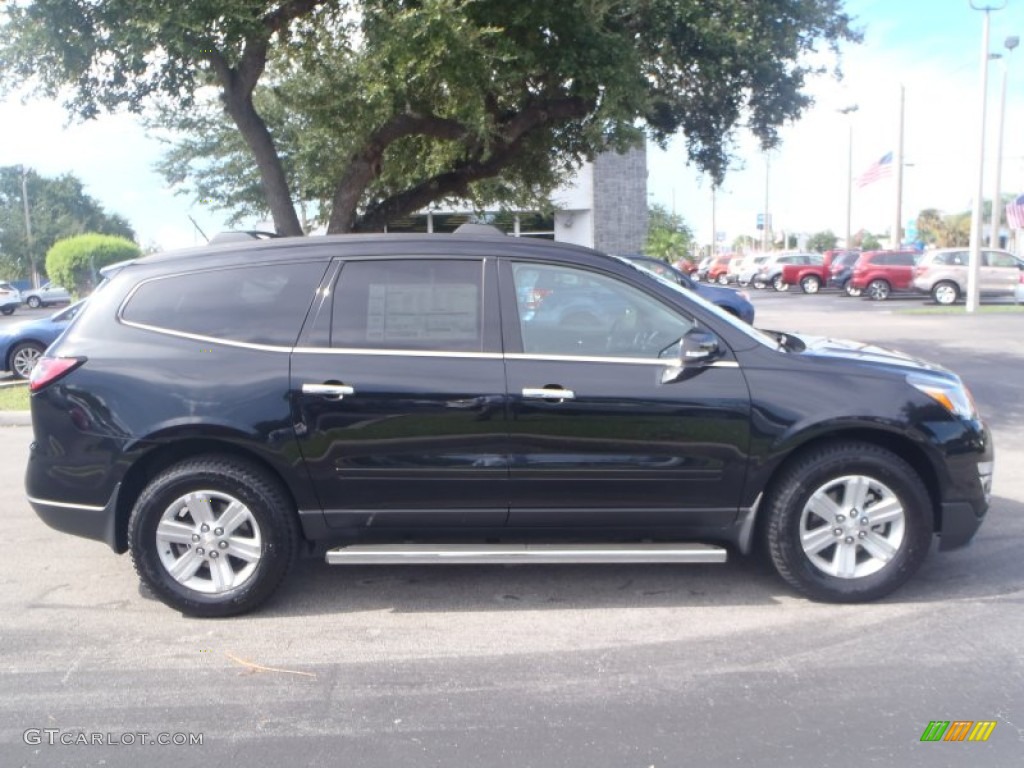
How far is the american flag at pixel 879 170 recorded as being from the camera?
1414 inches

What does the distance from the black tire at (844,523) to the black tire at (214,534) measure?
2503 millimetres

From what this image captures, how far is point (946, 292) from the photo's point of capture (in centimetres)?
2691

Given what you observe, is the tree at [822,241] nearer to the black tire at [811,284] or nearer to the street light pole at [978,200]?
the black tire at [811,284]

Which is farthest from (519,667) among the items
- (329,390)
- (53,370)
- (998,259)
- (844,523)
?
(998,259)

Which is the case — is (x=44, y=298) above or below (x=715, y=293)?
below

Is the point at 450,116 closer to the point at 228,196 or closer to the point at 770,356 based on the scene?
the point at 770,356

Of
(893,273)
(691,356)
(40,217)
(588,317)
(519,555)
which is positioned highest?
(40,217)

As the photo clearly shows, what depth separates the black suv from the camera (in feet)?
15.3

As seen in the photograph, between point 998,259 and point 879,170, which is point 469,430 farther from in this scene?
point 879,170

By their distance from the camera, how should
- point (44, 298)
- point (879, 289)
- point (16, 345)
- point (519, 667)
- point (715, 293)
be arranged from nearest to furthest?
1. point (519, 667)
2. point (16, 345)
3. point (715, 293)
4. point (879, 289)
5. point (44, 298)

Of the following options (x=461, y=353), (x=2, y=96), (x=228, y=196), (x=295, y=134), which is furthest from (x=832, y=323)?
(x=461, y=353)

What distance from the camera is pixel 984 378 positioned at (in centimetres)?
1178

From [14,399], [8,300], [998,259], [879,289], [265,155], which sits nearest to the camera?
[265,155]

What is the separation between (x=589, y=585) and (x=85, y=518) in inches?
105
